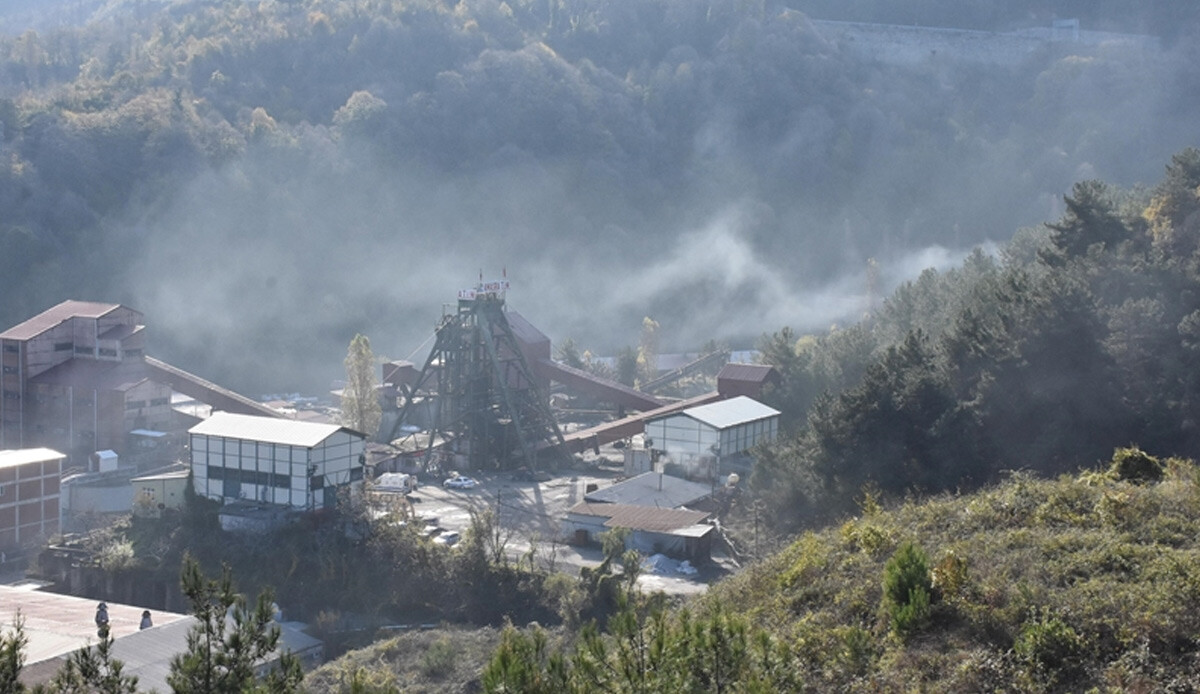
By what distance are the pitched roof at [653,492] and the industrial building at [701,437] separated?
2.53 ft

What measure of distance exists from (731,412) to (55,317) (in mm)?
13496

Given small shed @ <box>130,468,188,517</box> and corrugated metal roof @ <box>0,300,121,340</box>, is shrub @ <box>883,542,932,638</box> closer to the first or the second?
small shed @ <box>130,468,188,517</box>

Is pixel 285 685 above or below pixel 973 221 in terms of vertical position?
below

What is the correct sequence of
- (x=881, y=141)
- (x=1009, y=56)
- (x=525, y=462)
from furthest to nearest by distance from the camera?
1. (x=1009, y=56)
2. (x=881, y=141)
3. (x=525, y=462)

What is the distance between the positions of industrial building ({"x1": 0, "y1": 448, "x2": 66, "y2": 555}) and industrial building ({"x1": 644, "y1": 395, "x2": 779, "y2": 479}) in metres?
9.31

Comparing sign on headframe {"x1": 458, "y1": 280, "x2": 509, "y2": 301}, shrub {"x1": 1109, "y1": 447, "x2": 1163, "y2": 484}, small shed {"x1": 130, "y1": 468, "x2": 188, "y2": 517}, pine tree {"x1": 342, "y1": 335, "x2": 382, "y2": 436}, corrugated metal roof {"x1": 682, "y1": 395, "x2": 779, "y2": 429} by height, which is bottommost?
shrub {"x1": 1109, "y1": 447, "x2": 1163, "y2": 484}

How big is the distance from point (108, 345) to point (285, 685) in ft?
64.3

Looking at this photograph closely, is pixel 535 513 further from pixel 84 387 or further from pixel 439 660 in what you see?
pixel 84 387

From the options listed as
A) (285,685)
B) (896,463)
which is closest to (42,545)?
(896,463)

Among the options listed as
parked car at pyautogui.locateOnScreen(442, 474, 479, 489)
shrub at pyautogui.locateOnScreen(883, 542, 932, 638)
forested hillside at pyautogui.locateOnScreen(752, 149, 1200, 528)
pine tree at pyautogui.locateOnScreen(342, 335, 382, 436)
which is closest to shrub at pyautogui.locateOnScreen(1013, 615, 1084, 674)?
shrub at pyautogui.locateOnScreen(883, 542, 932, 638)

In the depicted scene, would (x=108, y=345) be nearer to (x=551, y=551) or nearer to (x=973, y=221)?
(x=551, y=551)

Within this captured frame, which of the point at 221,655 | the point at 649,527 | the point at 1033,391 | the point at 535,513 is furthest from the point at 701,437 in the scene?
the point at 221,655

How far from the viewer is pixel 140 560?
16.0 meters

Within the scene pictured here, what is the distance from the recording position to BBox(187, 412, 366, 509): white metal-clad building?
53.5 feet
